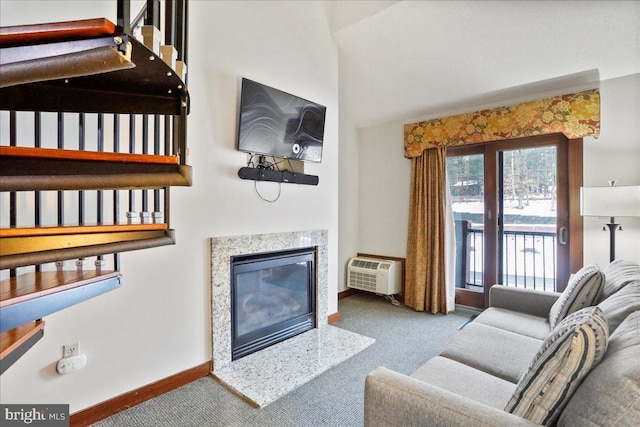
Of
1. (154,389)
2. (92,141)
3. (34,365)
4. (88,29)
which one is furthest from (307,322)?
(88,29)

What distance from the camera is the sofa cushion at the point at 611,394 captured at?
2.51ft

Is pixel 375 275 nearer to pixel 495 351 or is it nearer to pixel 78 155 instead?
pixel 495 351

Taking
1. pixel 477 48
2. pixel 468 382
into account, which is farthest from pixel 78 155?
pixel 477 48

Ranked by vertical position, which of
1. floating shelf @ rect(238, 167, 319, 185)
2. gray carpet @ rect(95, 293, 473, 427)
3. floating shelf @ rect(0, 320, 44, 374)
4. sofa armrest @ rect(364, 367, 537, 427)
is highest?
floating shelf @ rect(238, 167, 319, 185)

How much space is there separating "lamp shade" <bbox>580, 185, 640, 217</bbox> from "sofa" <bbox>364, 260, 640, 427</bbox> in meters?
0.85

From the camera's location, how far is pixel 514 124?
322 cm

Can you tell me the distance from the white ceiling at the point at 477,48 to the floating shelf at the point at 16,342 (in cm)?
314

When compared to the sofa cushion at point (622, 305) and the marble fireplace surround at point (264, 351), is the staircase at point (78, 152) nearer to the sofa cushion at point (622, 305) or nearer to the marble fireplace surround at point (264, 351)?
the marble fireplace surround at point (264, 351)

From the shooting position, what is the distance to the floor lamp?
7.78 feet

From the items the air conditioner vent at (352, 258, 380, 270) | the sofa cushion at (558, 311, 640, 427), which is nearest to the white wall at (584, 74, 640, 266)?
the air conditioner vent at (352, 258, 380, 270)

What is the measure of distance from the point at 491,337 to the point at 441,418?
118 centimetres

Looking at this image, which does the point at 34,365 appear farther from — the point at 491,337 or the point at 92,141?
the point at 491,337

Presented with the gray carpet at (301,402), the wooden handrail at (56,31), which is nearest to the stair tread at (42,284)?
the wooden handrail at (56,31)

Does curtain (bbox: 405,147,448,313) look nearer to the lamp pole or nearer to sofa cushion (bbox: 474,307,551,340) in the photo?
sofa cushion (bbox: 474,307,551,340)
